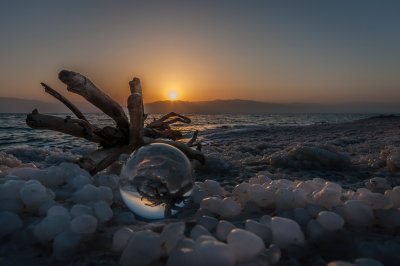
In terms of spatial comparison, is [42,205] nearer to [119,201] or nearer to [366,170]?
[119,201]

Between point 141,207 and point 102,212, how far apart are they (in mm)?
180

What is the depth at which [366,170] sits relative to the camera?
121 inches

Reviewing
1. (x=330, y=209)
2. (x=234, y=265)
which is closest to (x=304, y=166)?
(x=330, y=209)

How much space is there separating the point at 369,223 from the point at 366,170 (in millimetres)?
2131

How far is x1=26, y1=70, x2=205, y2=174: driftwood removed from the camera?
212 centimetres

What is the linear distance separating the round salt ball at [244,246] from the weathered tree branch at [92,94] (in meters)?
1.82

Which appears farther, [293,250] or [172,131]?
[172,131]

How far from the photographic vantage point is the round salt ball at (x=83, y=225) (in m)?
1.12

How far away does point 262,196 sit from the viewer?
1.53 metres

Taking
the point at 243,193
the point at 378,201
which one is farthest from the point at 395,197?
the point at 243,193

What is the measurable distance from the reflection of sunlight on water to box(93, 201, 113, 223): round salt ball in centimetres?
11

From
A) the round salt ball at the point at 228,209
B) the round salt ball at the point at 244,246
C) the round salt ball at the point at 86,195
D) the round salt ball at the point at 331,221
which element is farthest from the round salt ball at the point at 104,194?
the round salt ball at the point at 331,221

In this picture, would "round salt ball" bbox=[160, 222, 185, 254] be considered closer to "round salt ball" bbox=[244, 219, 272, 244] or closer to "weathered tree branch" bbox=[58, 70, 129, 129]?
"round salt ball" bbox=[244, 219, 272, 244]

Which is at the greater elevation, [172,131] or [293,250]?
[172,131]
